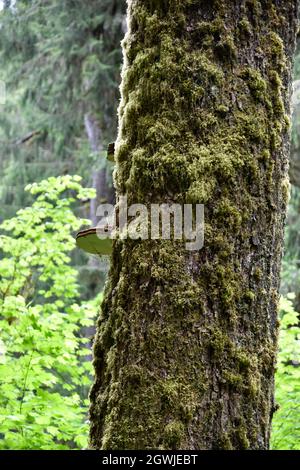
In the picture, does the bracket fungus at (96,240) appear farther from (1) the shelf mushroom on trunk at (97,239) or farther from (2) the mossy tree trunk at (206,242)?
(2) the mossy tree trunk at (206,242)

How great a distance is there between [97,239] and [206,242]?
0.72 m

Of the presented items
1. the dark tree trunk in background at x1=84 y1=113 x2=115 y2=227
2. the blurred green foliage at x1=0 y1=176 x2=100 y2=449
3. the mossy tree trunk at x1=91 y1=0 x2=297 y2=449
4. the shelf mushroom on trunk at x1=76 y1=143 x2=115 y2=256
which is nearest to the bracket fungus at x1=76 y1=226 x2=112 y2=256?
the shelf mushroom on trunk at x1=76 y1=143 x2=115 y2=256

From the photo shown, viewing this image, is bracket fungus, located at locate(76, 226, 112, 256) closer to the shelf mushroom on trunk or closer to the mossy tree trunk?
the shelf mushroom on trunk

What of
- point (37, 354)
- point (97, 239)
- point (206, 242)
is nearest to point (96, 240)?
point (97, 239)

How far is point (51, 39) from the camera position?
9.02 m

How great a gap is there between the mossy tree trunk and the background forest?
173 centimetres

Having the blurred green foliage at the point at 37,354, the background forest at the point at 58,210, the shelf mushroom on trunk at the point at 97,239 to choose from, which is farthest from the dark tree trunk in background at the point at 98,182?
the shelf mushroom on trunk at the point at 97,239

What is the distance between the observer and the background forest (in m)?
3.92

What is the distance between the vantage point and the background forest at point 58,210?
12.9 feet

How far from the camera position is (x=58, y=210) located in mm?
5230

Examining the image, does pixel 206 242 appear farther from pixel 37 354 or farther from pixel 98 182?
pixel 98 182

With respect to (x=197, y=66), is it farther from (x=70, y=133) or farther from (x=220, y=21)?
(x=70, y=133)

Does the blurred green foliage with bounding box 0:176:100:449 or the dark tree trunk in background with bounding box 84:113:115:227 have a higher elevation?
the dark tree trunk in background with bounding box 84:113:115:227

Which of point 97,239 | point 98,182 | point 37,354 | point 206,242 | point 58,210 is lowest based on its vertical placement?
point 37,354
